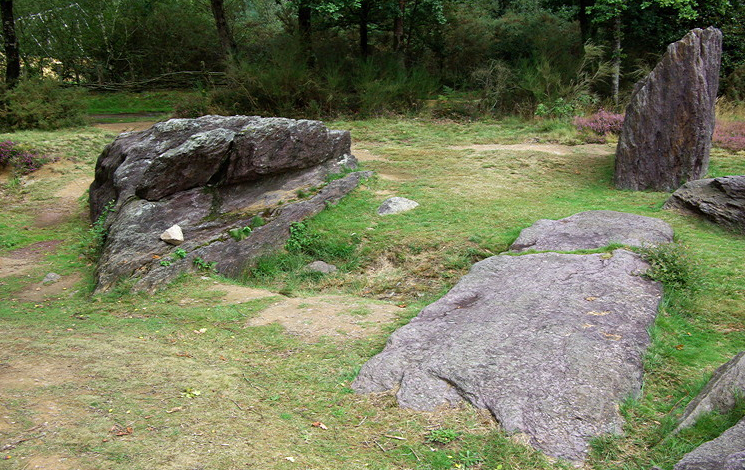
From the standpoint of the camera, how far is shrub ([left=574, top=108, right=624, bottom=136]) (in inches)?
536

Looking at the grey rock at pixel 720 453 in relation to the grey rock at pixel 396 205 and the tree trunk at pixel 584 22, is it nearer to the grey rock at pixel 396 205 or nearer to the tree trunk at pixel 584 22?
the grey rock at pixel 396 205

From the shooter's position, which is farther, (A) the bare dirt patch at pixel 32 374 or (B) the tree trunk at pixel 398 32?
(B) the tree trunk at pixel 398 32

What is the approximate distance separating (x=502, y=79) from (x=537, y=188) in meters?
8.57

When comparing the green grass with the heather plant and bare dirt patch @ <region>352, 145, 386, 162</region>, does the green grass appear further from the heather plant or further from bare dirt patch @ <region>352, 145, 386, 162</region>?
the heather plant

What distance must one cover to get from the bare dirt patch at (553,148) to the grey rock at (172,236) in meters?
7.50

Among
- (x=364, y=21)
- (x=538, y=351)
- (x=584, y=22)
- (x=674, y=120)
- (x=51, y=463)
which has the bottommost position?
(x=538, y=351)

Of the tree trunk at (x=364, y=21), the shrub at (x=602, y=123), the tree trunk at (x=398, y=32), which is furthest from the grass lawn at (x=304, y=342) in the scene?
the tree trunk at (x=398, y=32)

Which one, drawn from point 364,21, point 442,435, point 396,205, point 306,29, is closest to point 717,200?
point 396,205

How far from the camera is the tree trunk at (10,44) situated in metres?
14.6

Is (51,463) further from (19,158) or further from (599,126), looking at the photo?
(599,126)

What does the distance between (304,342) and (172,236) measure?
3.22 metres

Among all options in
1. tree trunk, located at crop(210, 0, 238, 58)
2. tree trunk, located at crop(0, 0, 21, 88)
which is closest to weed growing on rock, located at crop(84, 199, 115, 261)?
tree trunk, located at crop(0, 0, 21, 88)

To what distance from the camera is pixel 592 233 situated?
688 cm

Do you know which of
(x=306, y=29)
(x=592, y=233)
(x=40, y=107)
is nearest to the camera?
(x=592, y=233)
